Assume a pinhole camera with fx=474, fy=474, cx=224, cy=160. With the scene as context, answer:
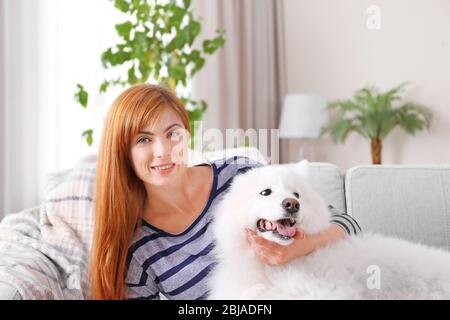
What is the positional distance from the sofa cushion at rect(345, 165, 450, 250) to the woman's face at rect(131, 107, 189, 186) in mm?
412

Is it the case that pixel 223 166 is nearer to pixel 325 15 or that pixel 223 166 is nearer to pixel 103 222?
pixel 103 222

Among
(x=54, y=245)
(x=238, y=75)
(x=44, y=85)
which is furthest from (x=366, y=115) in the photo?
(x=54, y=245)

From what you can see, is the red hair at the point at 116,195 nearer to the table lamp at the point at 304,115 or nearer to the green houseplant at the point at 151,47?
the green houseplant at the point at 151,47

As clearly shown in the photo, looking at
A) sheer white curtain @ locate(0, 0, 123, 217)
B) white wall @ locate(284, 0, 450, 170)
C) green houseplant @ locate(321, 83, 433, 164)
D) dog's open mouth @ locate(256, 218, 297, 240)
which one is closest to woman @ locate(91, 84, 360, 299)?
dog's open mouth @ locate(256, 218, 297, 240)

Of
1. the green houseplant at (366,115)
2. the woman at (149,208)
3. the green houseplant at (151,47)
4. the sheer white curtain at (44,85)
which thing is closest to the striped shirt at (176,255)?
the woman at (149,208)

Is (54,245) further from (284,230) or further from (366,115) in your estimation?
(366,115)

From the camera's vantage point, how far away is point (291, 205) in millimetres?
711

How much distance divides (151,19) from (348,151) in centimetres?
148

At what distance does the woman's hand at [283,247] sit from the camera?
744 mm

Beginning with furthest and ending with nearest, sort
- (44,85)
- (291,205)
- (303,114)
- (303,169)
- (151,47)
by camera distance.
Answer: (303,114) → (151,47) → (44,85) → (303,169) → (291,205)

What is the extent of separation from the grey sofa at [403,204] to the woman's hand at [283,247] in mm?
201

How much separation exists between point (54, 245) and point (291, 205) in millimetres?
760

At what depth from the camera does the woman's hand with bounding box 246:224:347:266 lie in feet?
2.44
